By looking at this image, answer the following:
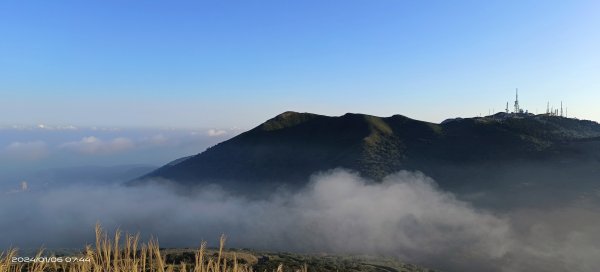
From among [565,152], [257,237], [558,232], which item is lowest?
[257,237]

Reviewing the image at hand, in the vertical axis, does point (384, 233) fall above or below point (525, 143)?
below

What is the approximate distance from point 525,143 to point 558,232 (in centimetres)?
7449

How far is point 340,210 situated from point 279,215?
86.8 ft

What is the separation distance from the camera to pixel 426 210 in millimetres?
167000

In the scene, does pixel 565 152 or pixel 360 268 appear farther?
pixel 565 152

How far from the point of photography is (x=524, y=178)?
168 meters

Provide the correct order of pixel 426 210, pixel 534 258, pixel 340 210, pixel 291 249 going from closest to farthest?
1. pixel 534 258
2. pixel 291 249
3. pixel 426 210
4. pixel 340 210

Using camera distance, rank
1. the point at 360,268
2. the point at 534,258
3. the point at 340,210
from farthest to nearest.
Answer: the point at 340,210 < the point at 534,258 < the point at 360,268

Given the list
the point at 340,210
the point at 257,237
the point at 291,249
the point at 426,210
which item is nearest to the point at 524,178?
the point at 426,210

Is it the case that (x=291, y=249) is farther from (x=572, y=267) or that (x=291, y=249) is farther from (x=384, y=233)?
(x=572, y=267)

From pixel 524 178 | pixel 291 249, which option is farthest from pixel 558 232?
pixel 291 249

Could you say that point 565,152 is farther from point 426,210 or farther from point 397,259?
point 397,259

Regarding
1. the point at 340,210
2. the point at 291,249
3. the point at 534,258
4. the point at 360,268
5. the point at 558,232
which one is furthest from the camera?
the point at 340,210

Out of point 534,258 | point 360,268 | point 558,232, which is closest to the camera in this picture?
point 360,268
